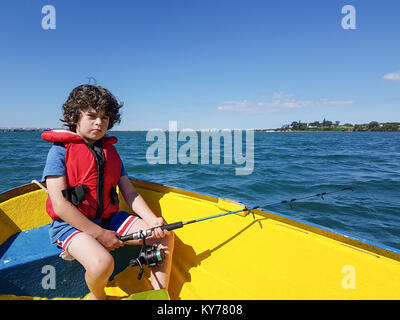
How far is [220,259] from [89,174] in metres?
1.53

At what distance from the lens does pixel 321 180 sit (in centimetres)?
826

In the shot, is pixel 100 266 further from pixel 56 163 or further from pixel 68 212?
pixel 56 163

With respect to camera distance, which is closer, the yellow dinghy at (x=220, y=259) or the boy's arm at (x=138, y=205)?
the yellow dinghy at (x=220, y=259)

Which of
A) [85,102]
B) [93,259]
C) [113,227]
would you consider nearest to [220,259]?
[113,227]

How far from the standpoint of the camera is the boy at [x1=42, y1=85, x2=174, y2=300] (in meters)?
1.73

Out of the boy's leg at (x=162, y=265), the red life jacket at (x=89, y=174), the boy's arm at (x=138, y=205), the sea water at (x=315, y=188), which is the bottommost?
the sea water at (x=315, y=188)

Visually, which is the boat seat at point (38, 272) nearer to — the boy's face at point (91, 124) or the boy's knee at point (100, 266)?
the boy's knee at point (100, 266)

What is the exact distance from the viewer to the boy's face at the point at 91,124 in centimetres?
197

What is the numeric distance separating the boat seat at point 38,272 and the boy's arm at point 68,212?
608 millimetres

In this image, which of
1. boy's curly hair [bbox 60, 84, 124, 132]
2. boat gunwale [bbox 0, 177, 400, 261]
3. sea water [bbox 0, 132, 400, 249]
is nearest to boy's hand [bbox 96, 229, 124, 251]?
boy's curly hair [bbox 60, 84, 124, 132]

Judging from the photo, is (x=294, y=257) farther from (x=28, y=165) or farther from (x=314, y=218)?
(x=28, y=165)

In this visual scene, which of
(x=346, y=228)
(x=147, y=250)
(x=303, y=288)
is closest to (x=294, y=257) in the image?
(x=303, y=288)

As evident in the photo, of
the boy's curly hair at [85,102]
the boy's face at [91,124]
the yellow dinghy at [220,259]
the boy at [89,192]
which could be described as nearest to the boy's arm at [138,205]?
the boy at [89,192]
